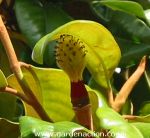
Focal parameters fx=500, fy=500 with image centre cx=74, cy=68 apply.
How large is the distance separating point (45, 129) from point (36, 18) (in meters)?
0.39

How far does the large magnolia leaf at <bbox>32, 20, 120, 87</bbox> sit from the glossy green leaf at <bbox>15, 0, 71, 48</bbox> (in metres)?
0.17

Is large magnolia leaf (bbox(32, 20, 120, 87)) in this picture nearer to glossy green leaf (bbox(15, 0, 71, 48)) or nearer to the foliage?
the foliage

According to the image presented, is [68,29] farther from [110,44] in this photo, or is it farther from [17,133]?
[17,133]

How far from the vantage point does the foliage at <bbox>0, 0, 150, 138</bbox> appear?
2.41 feet

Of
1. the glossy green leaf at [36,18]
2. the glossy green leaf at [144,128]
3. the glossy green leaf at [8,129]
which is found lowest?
the glossy green leaf at [8,129]

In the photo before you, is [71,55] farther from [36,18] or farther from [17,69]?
[36,18]

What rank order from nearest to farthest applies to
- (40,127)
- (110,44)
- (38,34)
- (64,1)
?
(40,127) < (110,44) < (38,34) < (64,1)

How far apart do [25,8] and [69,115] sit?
0.91 ft

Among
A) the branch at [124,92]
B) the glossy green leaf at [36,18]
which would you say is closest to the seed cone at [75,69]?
the branch at [124,92]

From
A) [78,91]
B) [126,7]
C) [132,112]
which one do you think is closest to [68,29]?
[78,91]

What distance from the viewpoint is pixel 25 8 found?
1042 millimetres

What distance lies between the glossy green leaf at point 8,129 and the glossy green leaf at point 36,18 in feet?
0.59

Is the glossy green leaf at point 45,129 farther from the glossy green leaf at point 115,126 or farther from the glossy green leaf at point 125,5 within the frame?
the glossy green leaf at point 125,5

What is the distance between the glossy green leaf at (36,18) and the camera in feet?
3.29
